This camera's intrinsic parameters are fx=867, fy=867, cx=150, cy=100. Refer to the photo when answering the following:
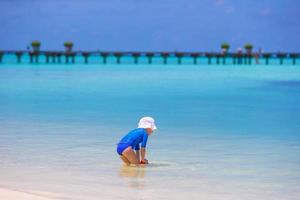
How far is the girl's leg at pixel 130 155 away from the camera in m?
10.5

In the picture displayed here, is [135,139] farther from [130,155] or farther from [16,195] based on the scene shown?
[16,195]

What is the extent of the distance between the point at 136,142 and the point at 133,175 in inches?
18.3

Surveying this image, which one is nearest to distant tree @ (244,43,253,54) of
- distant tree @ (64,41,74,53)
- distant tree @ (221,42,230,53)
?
distant tree @ (221,42,230,53)

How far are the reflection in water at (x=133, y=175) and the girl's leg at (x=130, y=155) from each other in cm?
8

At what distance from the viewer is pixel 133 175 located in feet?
33.0

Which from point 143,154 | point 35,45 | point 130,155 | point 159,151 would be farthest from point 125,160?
point 35,45

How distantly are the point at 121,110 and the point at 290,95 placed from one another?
965cm

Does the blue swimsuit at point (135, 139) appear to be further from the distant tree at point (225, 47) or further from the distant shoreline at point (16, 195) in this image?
the distant tree at point (225, 47)

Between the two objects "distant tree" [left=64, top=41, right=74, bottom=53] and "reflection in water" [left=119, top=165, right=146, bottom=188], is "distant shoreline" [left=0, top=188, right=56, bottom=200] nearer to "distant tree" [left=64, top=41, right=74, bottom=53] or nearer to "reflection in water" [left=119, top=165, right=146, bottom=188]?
"reflection in water" [left=119, top=165, right=146, bottom=188]

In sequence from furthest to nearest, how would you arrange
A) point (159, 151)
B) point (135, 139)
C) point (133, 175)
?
1. point (159, 151)
2. point (135, 139)
3. point (133, 175)

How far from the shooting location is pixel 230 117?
62.0 feet

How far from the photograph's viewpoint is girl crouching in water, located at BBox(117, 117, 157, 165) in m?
10.3

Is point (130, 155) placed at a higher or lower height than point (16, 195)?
lower

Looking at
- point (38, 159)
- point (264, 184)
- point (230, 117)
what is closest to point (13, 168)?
point (38, 159)
